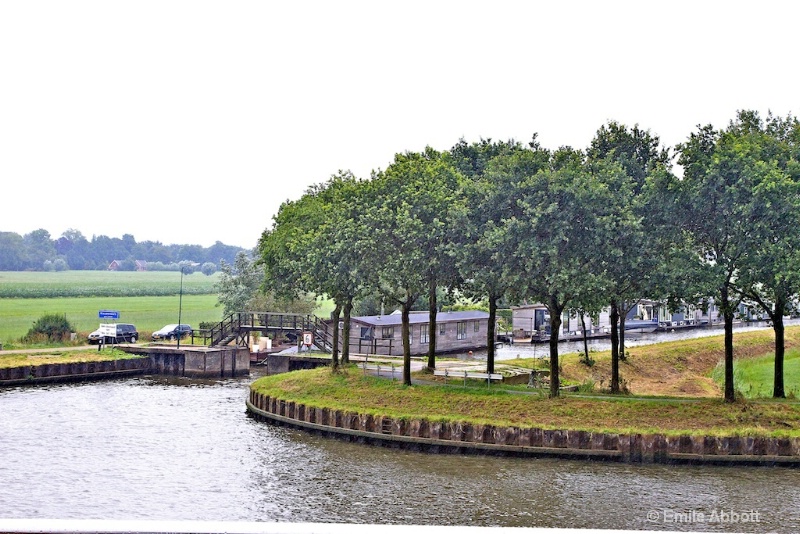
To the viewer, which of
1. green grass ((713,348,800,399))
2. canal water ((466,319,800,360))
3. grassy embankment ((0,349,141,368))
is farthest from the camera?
canal water ((466,319,800,360))

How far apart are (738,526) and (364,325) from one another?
2399 inches

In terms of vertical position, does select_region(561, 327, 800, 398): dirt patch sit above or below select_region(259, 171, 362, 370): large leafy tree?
below

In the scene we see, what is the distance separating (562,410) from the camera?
47.2m

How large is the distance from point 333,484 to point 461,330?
64.8 metres

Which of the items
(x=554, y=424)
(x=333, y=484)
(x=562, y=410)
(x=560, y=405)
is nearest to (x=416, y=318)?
(x=560, y=405)

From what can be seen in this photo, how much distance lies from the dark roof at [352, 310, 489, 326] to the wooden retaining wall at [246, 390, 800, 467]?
37.0 meters

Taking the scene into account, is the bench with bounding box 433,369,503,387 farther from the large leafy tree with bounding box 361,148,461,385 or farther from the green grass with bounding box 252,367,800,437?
the large leafy tree with bounding box 361,148,461,385

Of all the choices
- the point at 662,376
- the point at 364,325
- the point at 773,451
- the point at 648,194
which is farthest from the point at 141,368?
the point at 773,451

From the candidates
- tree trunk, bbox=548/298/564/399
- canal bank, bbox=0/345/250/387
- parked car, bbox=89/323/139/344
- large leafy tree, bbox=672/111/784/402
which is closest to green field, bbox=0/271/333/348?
parked car, bbox=89/323/139/344

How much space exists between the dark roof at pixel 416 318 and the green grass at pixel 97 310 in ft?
136

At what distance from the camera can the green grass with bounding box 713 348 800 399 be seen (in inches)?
2286

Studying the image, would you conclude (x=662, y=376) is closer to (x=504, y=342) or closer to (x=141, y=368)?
(x=504, y=342)

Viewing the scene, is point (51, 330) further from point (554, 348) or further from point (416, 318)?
point (554, 348)

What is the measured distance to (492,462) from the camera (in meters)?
43.2
